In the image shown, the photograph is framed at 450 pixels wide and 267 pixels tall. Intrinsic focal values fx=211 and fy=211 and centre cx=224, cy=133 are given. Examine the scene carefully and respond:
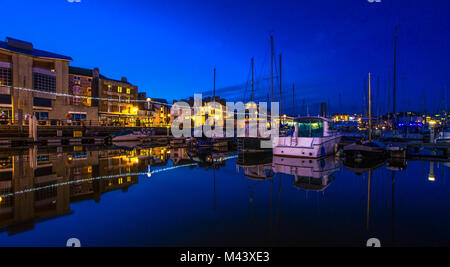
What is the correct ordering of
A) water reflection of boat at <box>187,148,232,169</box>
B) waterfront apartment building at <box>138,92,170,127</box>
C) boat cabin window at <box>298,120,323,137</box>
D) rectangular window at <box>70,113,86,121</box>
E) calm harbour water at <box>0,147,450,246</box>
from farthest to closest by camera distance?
waterfront apartment building at <box>138,92,170,127</box> → rectangular window at <box>70,113,86,121</box> → boat cabin window at <box>298,120,323,137</box> → water reflection of boat at <box>187,148,232,169</box> → calm harbour water at <box>0,147,450,246</box>

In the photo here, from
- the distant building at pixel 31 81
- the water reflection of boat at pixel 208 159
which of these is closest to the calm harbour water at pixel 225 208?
the water reflection of boat at pixel 208 159

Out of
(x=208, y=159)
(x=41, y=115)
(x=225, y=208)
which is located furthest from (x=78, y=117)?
(x=225, y=208)

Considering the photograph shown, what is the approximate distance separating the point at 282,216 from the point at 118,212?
546 cm

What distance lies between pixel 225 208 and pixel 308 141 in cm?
1288

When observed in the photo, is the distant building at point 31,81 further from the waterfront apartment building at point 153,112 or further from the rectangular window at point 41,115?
the waterfront apartment building at point 153,112

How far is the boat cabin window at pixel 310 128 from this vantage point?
1997cm

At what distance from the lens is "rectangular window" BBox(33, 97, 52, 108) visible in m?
38.0

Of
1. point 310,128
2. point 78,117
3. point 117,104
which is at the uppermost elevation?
point 117,104

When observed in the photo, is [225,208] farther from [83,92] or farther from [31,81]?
[83,92]

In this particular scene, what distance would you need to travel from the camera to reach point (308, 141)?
18.0m

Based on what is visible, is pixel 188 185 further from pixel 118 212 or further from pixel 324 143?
pixel 324 143

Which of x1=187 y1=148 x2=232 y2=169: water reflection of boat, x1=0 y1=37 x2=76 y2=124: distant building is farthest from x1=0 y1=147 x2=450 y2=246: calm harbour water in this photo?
x1=0 y1=37 x2=76 y2=124: distant building

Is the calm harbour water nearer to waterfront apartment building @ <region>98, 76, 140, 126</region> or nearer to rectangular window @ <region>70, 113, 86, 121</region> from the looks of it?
rectangular window @ <region>70, 113, 86, 121</region>

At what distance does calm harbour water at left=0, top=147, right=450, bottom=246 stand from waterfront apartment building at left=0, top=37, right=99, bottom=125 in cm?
3311
